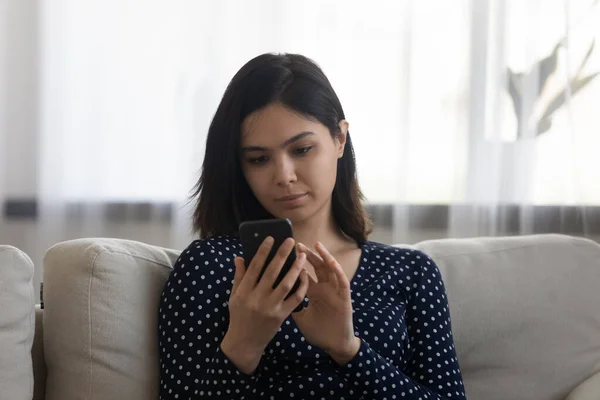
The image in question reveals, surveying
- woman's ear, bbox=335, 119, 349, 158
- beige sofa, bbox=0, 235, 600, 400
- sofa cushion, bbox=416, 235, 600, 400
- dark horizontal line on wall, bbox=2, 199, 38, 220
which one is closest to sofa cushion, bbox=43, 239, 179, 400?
beige sofa, bbox=0, 235, 600, 400

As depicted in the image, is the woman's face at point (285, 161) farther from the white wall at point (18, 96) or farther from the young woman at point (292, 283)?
the white wall at point (18, 96)

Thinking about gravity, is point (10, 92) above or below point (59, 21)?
below

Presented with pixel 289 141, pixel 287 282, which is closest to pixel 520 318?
pixel 289 141

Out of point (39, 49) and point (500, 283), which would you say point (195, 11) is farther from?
point (500, 283)

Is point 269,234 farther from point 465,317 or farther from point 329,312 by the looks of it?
point 465,317

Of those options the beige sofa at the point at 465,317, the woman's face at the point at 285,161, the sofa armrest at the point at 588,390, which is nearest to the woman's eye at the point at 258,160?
the woman's face at the point at 285,161

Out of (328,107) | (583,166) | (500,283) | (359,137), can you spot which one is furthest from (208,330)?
(583,166)

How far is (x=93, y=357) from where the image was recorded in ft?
4.19

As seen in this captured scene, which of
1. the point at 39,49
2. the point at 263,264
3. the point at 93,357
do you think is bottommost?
the point at 93,357

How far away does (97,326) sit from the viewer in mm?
1285

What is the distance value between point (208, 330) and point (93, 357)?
188 millimetres

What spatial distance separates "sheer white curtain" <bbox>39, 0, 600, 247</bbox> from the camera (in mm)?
2203

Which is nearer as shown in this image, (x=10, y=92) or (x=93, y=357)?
(x=93, y=357)

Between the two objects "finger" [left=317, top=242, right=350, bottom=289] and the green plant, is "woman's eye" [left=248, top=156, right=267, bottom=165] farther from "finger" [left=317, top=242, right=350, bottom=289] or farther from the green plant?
the green plant
